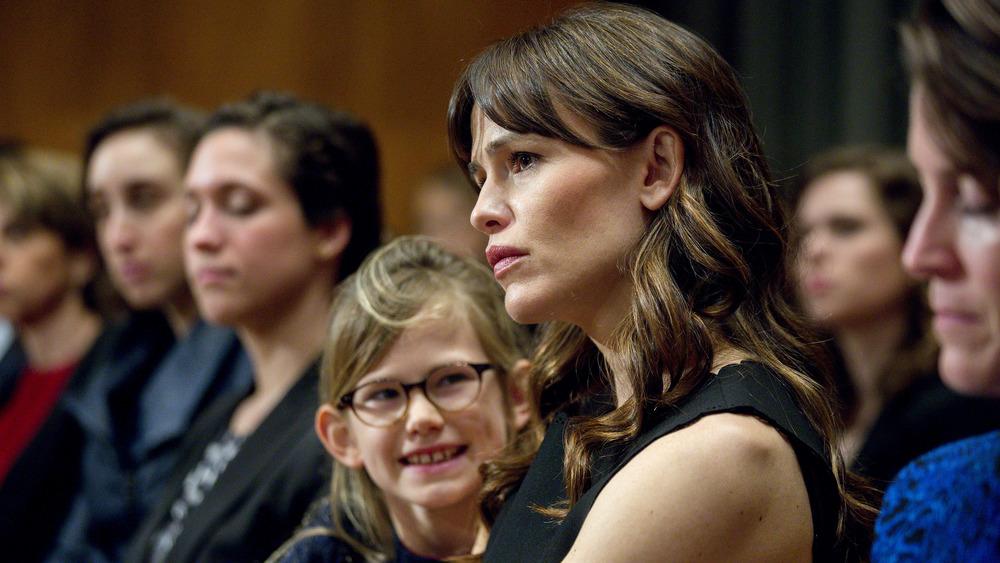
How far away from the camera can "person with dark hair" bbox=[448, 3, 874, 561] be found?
1.00m

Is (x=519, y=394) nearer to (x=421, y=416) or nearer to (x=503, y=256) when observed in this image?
(x=421, y=416)

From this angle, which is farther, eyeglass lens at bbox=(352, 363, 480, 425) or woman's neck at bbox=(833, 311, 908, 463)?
woman's neck at bbox=(833, 311, 908, 463)

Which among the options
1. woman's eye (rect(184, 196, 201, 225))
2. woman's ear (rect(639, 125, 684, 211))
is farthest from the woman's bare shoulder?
woman's eye (rect(184, 196, 201, 225))

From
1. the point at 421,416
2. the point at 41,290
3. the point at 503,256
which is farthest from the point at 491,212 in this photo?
the point at 41,290

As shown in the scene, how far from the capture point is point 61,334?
306cm

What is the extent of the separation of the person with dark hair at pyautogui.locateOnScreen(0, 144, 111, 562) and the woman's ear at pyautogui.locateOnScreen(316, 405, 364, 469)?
1.54 meters

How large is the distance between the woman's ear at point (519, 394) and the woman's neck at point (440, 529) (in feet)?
0.43

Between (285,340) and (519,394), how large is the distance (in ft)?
2.65

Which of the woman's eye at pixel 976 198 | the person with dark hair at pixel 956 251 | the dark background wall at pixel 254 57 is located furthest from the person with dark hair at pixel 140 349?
the woman's eye at pixel 976 198

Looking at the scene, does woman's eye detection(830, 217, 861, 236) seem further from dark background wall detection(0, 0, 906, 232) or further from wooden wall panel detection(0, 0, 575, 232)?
Answer: wooden wall panel detection(0, 0, 575, 232)

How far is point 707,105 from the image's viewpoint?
1125mm

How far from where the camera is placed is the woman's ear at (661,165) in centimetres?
110

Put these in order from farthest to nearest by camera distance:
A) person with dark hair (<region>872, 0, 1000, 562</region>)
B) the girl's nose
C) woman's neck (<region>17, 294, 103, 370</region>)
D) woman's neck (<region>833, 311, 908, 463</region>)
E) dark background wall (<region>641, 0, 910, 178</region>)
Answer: dark background wall (<region>641, 0, 910, 178</region>), woman's neck (<region>17, 294, 103, 370</region>), woman's neck (<region>833, 311, 908, 463</region>), the girl's nose, person with dark hair (<region>872, 0, 1000, 562</region>)

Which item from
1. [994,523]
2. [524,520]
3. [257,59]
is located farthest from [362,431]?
[257,59]
